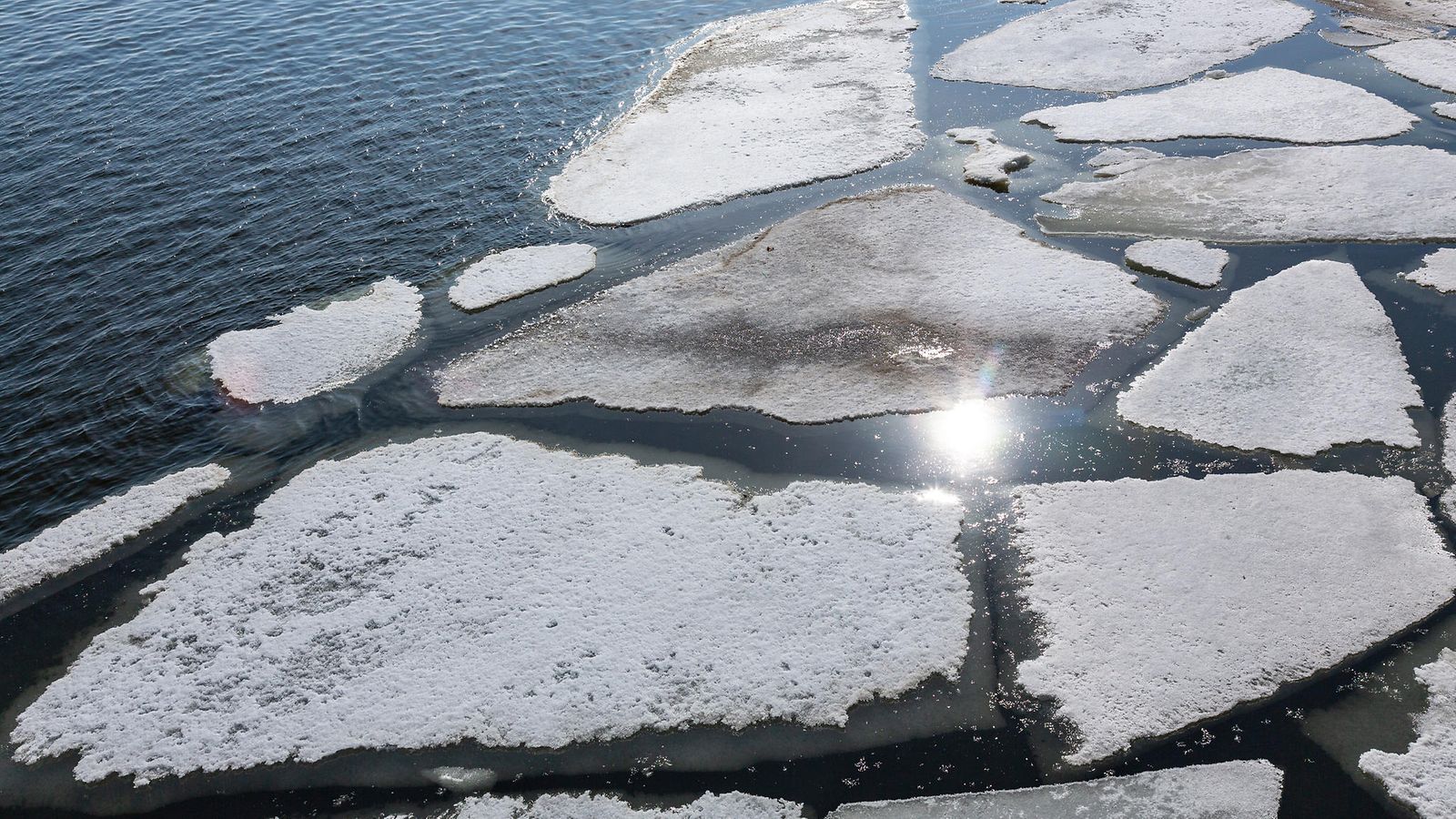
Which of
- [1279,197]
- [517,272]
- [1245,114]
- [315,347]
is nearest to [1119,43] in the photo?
[1245,114]

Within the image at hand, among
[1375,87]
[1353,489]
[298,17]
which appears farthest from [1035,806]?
[298,17]

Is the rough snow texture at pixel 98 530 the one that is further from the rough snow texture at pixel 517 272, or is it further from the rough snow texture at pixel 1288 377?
the rough snow texture at pixel 1288 377

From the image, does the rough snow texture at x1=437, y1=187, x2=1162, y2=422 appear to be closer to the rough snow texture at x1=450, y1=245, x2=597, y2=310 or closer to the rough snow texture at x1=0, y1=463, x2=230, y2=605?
the rough snow texture at x1=450, y1=245, x2=597, y2=310

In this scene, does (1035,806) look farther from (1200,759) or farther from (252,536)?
(252,536)

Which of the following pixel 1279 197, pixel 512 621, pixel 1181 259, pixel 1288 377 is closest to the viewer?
pixel 512 621

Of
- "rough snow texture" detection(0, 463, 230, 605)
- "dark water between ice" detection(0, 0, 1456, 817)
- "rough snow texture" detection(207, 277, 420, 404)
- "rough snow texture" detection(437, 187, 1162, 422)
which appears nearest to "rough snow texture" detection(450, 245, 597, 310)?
"dark water between ice" detection(0, 0, 1456, 817)

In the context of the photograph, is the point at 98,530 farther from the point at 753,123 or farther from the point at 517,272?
the point at 753,123

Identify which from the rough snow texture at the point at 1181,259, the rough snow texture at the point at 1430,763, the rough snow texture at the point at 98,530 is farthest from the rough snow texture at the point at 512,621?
the rough snow texture at the point at 1181,259
